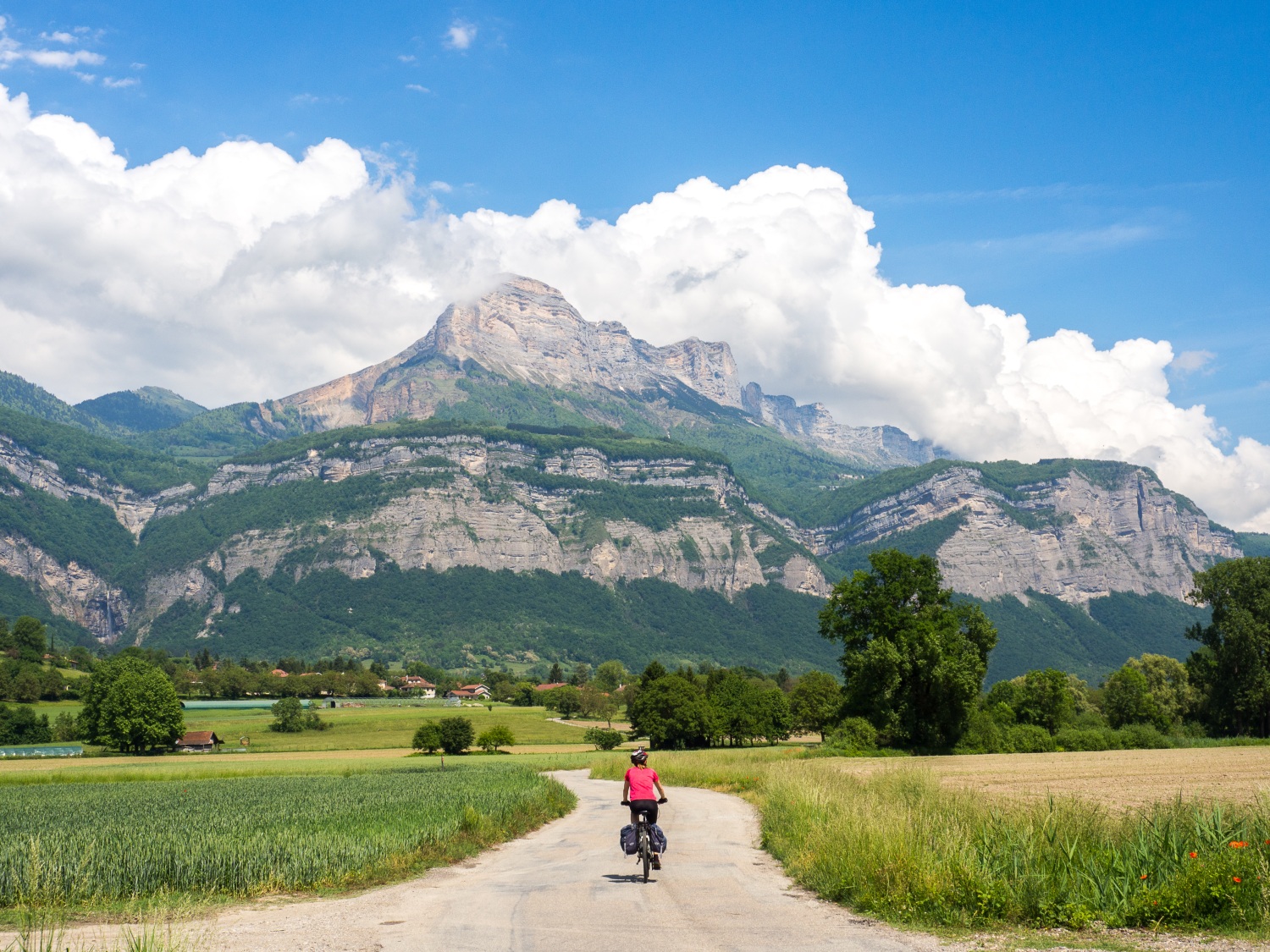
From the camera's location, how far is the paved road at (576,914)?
40.8ft

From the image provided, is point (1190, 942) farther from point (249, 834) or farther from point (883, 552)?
point (883, 552)

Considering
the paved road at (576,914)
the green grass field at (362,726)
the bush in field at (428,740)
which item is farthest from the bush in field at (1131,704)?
the paved road at (576,914)

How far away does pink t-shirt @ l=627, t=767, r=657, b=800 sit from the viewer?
18984 mm

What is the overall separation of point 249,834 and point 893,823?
1403 cm

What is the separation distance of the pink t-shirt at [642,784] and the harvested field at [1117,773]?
1012 centimetres

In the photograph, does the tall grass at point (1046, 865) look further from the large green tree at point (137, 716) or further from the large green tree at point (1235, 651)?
the large green tree at point (137, 716)

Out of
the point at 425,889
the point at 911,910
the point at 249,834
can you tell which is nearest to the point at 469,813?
the point at 249,834

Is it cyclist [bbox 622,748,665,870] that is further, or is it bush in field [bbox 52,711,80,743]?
bush in field [bbox 52,711,80,743]

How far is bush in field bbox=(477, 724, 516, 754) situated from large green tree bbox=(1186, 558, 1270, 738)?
69.2 metres

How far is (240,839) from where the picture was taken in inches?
786

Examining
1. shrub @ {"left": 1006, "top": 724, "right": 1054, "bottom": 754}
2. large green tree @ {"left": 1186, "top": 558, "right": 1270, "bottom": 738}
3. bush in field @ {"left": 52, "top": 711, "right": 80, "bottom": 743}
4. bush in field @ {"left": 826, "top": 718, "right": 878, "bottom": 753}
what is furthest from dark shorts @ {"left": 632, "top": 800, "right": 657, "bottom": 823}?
bush in field @ {"left": 52, "top": 711, "right": 80, "bottom": 743}

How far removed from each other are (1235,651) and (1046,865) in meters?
67.0

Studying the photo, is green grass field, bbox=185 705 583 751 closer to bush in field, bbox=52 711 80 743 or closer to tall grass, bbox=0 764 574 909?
bush in field, bbox=52 711 80 743

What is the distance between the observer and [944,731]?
59.2m
